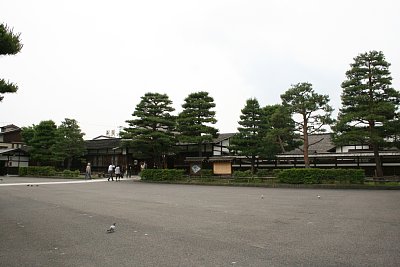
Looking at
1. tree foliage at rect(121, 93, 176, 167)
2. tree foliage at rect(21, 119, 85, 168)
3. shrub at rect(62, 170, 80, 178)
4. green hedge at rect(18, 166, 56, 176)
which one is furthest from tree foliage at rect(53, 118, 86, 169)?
tree foliage at rect(121, 93, 176, 167)

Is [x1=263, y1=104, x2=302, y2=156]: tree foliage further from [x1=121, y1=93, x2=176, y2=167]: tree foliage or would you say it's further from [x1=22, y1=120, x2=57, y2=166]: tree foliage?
[x1=22, y1=120, x2=57, y2=166]: tree foliage

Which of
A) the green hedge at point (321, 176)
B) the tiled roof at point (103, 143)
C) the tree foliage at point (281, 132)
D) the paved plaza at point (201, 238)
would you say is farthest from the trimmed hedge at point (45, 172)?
the paved plaza at point (201, 238)

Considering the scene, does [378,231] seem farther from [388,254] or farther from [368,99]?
[368,99]

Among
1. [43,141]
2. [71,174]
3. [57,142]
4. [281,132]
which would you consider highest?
[43,141]

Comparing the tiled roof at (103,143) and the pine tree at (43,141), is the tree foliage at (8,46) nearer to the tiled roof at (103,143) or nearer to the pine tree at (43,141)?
the tiled roof at (103,143)

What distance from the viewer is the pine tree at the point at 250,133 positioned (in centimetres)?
2497

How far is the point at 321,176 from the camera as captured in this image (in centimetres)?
2019

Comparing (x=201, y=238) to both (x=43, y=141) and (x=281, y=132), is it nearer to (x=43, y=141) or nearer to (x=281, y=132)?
(x=281, y=132)

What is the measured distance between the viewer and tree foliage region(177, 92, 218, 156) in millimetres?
26781

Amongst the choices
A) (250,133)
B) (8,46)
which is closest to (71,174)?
(250,133)

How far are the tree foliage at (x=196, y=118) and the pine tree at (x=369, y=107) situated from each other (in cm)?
1040

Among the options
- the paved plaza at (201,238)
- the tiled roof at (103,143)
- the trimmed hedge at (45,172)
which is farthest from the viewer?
the tiled roof at (103,143)

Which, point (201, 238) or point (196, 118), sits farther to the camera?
point (196, 118)

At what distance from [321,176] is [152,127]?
1546cm
